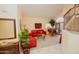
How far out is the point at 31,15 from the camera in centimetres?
246

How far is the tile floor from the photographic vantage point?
255cm

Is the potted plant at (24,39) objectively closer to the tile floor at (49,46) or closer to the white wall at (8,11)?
the tile floor at (49,46)

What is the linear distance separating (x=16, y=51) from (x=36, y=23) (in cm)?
81

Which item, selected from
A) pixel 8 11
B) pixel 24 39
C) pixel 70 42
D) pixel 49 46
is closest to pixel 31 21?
pixel 24 39

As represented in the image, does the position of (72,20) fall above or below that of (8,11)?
below

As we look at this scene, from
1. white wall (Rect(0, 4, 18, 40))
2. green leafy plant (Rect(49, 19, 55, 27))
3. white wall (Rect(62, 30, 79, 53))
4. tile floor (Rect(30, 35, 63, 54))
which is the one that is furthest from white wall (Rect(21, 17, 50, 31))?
white wall (Rect(62, 30, 79, 53))

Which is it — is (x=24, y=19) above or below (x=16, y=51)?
above

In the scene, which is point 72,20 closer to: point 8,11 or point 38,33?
point 38,33

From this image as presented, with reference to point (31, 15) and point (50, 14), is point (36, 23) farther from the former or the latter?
point (50, 14)

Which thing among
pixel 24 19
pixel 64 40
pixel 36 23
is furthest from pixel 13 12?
pixel 64 40

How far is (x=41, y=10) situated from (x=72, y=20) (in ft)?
2.69

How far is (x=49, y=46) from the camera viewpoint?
267cm

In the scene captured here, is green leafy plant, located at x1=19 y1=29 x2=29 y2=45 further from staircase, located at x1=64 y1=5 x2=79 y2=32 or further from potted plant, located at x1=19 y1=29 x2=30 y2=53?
staircase, located at x1=64 y1=5 x2=79 y2=32

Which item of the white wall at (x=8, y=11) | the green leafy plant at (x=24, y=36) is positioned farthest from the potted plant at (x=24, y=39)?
the white wall at (x=8, y=11)
